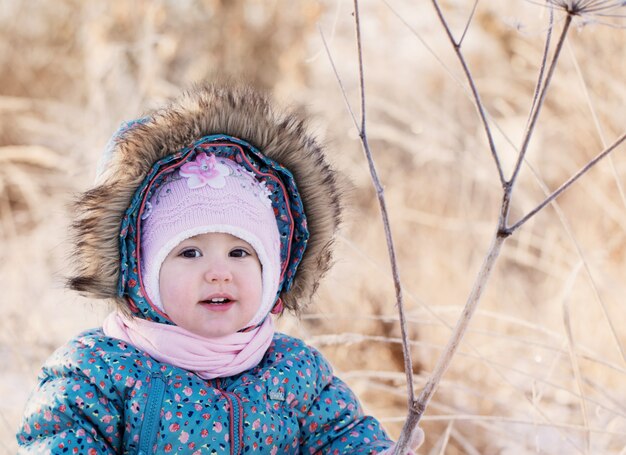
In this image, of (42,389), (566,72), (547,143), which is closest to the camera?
(42,389)

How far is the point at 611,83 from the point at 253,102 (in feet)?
6.22

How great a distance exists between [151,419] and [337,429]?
1.31 feet

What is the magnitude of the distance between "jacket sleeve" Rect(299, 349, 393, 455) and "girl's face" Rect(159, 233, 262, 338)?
24 centimetres

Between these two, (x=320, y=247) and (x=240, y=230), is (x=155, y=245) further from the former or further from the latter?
(x=320, y=247)

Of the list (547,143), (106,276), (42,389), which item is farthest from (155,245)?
(547,143)

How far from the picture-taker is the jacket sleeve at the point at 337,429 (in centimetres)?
170

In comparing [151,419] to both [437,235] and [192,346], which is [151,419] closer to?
[192,346]

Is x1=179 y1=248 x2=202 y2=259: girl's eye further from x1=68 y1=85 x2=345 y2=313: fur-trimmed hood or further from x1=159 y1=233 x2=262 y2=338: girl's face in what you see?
x1=68 y1=85 x2=345 y2=313: fur-trimmed hood

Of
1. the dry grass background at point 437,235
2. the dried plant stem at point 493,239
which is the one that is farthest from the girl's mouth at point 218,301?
the dried plant stem at point 493,239

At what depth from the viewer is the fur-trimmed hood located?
5.47 feet

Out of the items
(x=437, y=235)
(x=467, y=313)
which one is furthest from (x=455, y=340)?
(x=437, y=235)

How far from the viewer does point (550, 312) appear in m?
3.73

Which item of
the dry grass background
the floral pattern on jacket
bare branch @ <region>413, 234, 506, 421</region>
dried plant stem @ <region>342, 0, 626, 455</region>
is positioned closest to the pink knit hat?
the floral pattern on jacket

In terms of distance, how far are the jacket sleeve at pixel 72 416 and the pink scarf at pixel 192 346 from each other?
0.38ft
